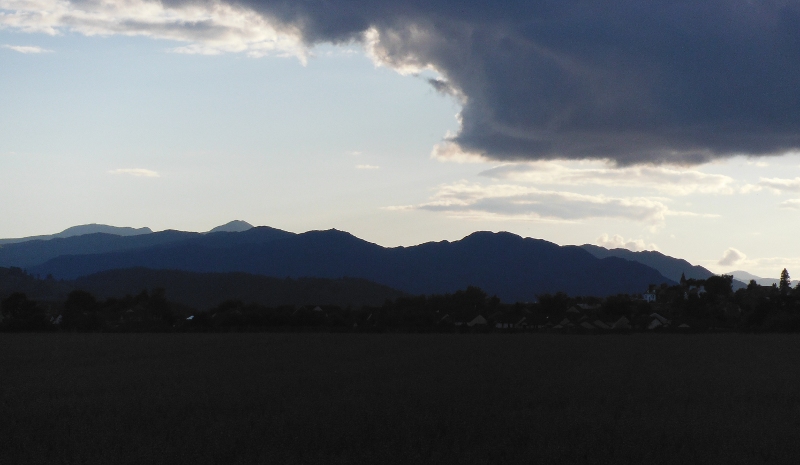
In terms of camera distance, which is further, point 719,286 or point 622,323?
point 719,286

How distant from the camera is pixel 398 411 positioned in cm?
1738

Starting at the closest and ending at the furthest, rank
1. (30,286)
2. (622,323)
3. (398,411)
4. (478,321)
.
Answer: (398,411)
(622,323)
(478,321)
(30,286)

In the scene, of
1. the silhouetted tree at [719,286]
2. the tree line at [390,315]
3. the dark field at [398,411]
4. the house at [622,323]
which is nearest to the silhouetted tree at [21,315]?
the tree line at [390,315]

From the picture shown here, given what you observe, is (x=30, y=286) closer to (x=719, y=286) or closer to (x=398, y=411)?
(x=719, y=286)

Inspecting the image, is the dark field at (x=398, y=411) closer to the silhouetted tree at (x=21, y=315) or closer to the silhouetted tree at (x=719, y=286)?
the silhouetted tree at (x=21, y=315)

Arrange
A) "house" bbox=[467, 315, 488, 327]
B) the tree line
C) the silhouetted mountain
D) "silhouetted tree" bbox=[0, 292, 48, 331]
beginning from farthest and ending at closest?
the silhouetted mountain, "house" bbox=[467, 315, 488, 327], the tree line, "silhouetted tree" bbox=[0, 292, 48, 331]

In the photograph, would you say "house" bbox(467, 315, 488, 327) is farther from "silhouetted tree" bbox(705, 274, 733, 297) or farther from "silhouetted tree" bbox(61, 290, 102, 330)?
"silhouetted tree" bbox(705, 274, 733, 297)

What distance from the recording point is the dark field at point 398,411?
13.3 m

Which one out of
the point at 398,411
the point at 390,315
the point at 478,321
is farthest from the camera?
the point at 478,321

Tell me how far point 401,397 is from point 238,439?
21.9ft

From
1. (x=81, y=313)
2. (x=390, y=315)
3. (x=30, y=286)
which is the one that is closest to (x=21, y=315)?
(x=81, y=313)

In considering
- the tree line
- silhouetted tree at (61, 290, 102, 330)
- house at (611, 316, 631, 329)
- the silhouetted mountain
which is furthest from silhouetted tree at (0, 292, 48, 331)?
the silhouetted mountain

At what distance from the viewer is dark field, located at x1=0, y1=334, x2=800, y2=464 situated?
13.3 m

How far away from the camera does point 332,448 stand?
13547 millimetres
